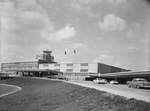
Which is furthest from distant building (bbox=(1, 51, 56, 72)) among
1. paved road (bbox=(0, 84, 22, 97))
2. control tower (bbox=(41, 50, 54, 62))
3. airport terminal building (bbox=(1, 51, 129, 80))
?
paved road (bbox=(0, 84, 22, 97))

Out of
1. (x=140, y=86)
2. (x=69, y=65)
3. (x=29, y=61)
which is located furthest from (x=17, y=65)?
(x=140, y=86)

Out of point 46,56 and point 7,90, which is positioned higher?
point 46,56

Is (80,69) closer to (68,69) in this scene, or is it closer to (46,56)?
(68,69)

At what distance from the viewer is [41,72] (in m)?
112

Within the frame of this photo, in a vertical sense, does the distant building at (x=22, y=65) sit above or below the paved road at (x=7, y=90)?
above

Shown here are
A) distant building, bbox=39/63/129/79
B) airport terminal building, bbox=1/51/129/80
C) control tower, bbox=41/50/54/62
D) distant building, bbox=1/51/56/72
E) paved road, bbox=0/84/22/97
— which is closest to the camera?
paved road, bbox=0/84/22/97

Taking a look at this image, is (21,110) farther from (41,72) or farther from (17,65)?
(17,65)

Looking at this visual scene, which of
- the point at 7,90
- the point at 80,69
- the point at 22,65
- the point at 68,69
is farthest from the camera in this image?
the point at 22,65

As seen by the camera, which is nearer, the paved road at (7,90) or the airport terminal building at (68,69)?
the paved road at (7,90)

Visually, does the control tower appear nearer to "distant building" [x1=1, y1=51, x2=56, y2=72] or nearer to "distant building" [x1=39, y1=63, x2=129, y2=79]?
"distant building" [x1=1, y1=51, x2=56, y2=72]

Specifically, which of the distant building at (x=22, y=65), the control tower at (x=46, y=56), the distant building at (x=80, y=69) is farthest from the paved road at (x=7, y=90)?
the control tower at (x=46, y=56)

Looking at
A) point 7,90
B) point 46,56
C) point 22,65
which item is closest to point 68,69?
point 22,65

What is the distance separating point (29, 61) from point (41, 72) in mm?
30018

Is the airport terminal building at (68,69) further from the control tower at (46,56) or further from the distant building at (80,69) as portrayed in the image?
the control tower at (46,56)
